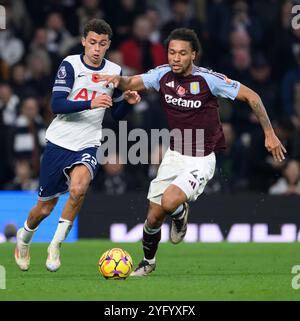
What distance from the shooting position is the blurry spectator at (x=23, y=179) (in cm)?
1631

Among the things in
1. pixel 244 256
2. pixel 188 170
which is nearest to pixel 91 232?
pixel 244 256

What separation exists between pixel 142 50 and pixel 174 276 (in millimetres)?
7278

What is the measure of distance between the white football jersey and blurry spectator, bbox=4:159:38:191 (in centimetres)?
514

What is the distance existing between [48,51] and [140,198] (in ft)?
10.9

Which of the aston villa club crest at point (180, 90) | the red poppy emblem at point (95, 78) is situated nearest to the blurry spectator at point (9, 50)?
the red poppy emblem at point (95, 78)

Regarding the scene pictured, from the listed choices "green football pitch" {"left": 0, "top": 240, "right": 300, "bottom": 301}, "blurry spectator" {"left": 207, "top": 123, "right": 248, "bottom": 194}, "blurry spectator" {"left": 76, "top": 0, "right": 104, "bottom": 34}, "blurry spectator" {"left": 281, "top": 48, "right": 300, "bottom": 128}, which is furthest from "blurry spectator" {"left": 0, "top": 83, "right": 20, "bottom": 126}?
"blurry spectator" {"left": 281, "top": 48, "right": 300, "bottom": 128}

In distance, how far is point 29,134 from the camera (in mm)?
16422

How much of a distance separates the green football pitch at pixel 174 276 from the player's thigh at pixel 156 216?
0.49 m

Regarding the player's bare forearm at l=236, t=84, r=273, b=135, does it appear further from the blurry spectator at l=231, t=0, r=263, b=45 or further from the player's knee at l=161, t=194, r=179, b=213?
the blurry spectator at l=231, t=0, r=263, b=45

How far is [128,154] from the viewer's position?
52.8ft

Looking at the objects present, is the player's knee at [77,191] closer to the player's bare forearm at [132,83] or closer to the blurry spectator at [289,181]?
the player's bare forearm at [132,83]

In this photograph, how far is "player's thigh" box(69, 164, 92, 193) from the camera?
10648mm

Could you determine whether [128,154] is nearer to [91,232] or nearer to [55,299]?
[91,232]

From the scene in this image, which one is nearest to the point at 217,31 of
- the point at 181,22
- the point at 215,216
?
the point at 181,22
